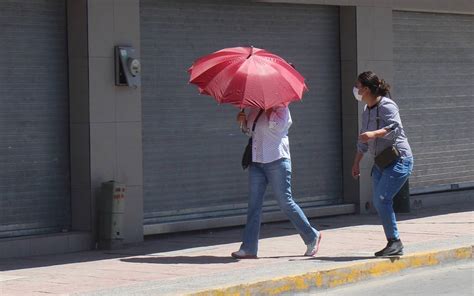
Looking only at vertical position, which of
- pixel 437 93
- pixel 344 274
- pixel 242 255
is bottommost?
pixel 344 274

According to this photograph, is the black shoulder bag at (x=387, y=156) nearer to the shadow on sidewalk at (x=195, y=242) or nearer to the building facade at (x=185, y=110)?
the shadow on sidewalk at (x=195, y=242)

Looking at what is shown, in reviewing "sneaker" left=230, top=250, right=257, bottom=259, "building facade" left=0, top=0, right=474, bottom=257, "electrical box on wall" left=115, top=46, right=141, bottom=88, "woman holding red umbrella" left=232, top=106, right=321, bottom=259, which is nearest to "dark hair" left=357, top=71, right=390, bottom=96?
"woman holding red umbrella" left=232, top=106, right=321, bottom=259

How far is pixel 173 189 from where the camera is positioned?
13.8 m

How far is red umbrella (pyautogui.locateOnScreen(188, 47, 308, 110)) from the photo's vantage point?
10734 millimetres

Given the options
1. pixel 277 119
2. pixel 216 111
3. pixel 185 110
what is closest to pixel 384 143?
pixel 277 119

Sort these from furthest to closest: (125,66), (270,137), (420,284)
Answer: (125,66) < (270,137) < (420,284)

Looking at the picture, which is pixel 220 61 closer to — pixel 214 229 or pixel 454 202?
pixel 214 229

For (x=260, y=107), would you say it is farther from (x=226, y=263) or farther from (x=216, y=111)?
(x=216, y=111)

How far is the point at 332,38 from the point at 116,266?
626 cm

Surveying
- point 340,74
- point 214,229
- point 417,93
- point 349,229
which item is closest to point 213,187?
point 214,229

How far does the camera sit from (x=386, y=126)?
1092 cm

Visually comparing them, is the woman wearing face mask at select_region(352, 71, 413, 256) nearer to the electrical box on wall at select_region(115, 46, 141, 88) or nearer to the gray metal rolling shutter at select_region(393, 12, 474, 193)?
the electrical box on wall at select_region(115, 46, 141, 88)

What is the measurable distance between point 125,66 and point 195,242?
7.57ft

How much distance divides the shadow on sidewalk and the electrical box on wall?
77.8 inches
